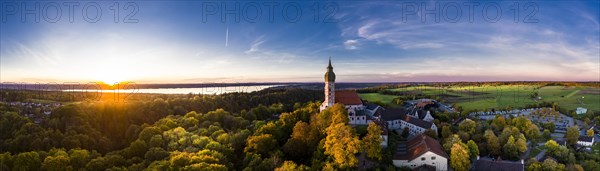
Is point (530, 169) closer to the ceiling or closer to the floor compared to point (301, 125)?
closer to the floor

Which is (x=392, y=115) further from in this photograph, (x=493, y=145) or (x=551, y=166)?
(x=551, y=166)

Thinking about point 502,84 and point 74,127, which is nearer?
point 74,127

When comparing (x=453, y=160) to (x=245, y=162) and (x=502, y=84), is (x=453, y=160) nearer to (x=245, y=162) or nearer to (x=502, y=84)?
→ (x=245, y=162)

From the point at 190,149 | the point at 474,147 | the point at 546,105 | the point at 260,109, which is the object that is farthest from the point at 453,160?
the point at 546,105

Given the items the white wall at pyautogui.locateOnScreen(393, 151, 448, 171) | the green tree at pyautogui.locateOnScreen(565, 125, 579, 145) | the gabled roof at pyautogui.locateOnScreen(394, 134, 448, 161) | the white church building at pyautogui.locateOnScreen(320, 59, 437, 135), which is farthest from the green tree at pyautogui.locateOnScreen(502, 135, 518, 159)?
the green tree at pyautogui.locateOnScreen(565, 125, 579, 145)

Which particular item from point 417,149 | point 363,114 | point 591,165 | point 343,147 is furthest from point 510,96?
point 343,147

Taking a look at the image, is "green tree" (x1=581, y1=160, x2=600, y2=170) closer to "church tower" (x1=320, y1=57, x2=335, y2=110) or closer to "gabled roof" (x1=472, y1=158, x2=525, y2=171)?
"gabled roof" (x1=472, y1=158, x2=525, y2=171)

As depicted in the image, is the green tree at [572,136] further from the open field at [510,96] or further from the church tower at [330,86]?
the church tower at [330,86]
